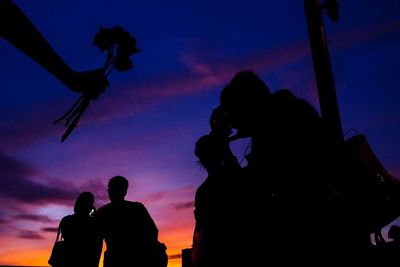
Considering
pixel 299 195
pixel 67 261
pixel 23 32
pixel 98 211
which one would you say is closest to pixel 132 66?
pixel 23 32

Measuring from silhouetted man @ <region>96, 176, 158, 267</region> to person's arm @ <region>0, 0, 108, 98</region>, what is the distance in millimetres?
3420

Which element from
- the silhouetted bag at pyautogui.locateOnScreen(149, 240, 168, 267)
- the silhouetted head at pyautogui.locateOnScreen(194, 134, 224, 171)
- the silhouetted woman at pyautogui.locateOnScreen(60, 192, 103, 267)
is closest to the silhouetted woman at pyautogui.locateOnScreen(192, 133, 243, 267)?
the silhouetted head at pyautogui.locateOnScreen(194, 134, 224, 171)

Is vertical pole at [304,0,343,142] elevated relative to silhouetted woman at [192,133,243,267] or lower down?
elevated

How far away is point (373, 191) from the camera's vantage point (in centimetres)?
186

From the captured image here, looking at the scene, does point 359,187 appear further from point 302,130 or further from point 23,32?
point 23,32

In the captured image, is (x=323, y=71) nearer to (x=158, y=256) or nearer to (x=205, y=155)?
(x=205, y=155)

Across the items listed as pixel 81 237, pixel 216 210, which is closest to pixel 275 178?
pixel 216 210

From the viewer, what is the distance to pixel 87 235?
18.1 ft

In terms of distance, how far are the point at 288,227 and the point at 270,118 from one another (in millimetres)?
629

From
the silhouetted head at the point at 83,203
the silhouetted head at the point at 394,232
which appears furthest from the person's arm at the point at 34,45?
the silhouetted head at the point at 394,232

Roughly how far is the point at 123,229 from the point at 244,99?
3715 mm

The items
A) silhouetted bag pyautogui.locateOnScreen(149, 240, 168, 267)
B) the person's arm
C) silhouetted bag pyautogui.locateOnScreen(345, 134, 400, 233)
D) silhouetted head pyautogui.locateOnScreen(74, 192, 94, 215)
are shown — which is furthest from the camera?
silhouetted head pyautogui.locateOnScreen(74, 192, 94, 215)

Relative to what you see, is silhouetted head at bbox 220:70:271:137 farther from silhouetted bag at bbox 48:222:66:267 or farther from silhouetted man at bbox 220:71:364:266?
silhouetted bag at bbox 48:222:66:267

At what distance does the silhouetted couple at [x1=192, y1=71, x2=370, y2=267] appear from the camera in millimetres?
1882
